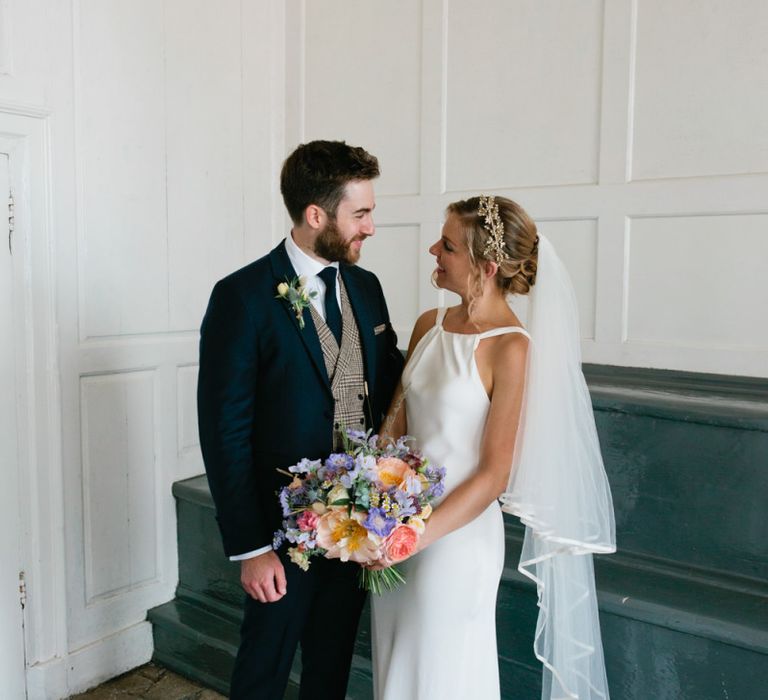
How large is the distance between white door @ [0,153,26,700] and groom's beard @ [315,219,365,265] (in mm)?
1520

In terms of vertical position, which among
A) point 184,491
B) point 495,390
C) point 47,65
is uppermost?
point 47,65

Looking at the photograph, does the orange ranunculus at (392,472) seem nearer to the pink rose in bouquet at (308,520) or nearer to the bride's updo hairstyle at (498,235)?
the pink rose in bouquet at (308,520)

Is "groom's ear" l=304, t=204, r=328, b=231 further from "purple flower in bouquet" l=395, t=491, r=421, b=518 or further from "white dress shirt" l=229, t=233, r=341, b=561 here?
"purple flower in bouquet" l=395, t=491, r=421, b=518

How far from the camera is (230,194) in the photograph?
396 centimetres

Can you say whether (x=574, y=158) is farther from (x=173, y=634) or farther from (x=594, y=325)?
(x=173, y=634)

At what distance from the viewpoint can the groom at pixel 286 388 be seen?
2.07m

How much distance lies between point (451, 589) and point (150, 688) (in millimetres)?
1983

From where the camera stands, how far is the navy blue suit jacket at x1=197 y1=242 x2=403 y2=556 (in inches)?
81.1

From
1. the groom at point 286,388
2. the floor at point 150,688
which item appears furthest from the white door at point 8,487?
the groom at point 286,388

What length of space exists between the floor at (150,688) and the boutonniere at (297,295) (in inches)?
81.0

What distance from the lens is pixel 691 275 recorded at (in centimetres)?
329

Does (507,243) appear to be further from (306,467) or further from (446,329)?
(306,467)

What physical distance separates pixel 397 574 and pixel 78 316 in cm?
194

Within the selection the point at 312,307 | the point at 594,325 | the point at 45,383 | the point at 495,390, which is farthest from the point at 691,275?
the point at 45,383
